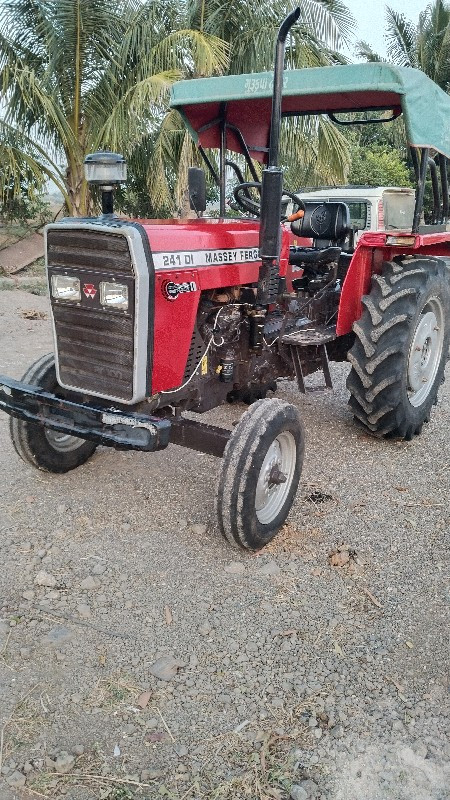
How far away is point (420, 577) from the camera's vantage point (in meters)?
3.31

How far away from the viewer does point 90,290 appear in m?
3.30

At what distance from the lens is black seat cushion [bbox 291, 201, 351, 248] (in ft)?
17.4

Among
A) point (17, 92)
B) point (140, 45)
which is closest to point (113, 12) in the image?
point (140, 45)

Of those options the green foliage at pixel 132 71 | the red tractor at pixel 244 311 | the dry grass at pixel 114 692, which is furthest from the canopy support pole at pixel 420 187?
the green foliage at pixel 132 71

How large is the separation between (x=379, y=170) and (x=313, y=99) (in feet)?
41.3

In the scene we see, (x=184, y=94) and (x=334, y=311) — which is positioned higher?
(x=184, y=94)

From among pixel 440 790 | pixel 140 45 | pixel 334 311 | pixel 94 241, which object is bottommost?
pixel 440 790

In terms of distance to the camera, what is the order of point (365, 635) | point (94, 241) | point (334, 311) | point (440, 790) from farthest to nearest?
point (334, 311) → point (94, 241) → point (365, 635) → point (440, 790)

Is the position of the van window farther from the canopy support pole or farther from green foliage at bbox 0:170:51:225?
the canopy support pole

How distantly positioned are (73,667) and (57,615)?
35 centimetres

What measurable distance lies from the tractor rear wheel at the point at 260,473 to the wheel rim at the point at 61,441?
120cm

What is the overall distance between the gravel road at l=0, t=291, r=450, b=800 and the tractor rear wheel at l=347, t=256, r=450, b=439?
415 mm

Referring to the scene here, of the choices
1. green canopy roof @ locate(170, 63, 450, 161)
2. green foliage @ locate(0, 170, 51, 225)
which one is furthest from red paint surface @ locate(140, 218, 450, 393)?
green foliage @ locate(0, 170, 51, 225)

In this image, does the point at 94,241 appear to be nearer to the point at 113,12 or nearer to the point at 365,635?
the point at 365,635
